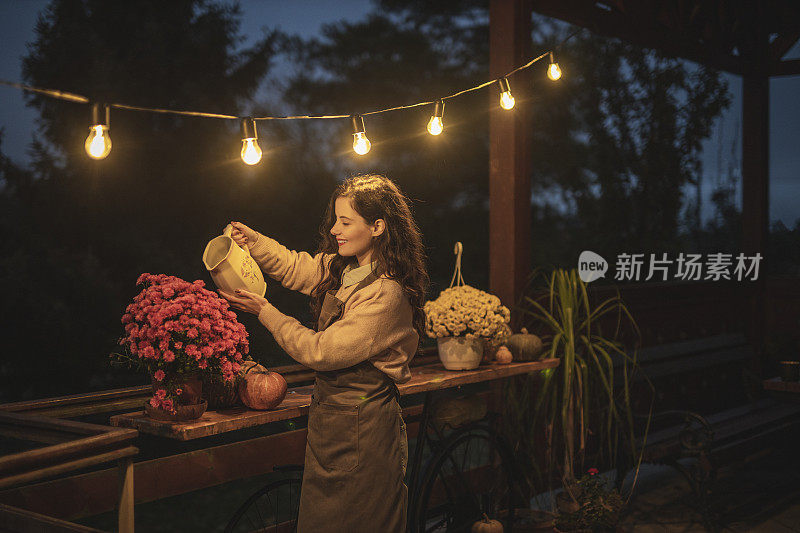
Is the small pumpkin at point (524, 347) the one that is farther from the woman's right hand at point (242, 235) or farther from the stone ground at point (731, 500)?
the woman's right hand at point (242, 235)

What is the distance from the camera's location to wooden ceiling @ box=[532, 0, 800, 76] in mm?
5209

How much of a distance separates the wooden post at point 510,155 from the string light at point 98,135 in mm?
2438

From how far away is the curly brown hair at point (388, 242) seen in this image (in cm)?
259

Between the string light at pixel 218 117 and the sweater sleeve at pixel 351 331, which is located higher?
the string light at pixel 218 117

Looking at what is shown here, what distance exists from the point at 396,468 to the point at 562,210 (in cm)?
761

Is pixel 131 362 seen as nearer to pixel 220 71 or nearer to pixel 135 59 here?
pixel 135 59

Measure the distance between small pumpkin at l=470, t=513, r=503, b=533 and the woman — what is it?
3.41 ft

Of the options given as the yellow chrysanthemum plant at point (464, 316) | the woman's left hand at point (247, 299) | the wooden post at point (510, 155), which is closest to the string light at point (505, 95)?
the yellow chrysanthemum plant at point (464, 316)

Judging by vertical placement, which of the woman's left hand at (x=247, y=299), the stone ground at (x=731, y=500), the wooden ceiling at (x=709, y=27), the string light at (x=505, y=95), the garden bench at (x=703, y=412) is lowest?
the stone ground at (x=731, y=500)

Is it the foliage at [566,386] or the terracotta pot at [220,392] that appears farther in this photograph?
the foliage at [566,386]

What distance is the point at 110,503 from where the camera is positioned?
2.66 m

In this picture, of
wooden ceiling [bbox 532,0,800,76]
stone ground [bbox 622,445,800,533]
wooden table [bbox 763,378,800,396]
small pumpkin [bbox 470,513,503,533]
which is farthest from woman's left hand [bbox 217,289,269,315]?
wooden table [bbox 763,378,800,396]

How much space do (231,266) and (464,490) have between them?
6.19ft

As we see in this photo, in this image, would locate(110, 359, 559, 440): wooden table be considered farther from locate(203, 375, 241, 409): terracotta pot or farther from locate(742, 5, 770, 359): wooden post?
locate(742, 5, 770, 359): wooden post
